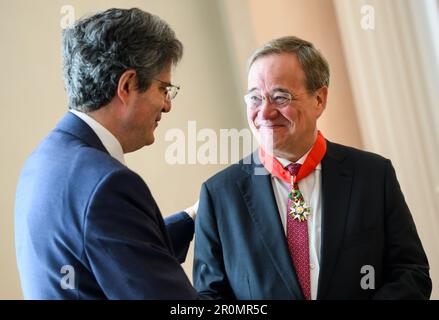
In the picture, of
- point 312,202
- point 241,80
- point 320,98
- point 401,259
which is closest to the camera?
point 401,259

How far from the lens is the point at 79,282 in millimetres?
1449

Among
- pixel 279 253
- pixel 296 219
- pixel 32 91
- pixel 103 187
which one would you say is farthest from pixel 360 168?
pixel 32 91

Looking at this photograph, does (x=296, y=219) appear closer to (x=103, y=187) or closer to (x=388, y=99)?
(x=103, y=187)

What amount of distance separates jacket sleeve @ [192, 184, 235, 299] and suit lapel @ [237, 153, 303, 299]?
0.14m

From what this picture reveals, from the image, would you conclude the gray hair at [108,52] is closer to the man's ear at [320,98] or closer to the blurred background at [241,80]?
the man's ear at [320,98]

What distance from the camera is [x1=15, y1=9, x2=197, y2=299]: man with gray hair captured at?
4.64 feet

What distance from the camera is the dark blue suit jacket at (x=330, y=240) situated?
1928mm

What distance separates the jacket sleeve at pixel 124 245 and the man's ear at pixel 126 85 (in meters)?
0.31

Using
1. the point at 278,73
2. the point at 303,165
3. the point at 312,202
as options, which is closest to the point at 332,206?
the point at 312,202

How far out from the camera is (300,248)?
78.2 inches

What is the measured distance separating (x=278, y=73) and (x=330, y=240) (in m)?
0.62

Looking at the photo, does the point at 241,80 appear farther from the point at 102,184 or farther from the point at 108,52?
the point at 102,184

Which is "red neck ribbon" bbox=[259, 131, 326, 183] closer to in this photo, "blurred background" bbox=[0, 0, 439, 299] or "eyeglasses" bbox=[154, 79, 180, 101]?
"eyeglasses" bbox=[154, 79, 180, 101]
